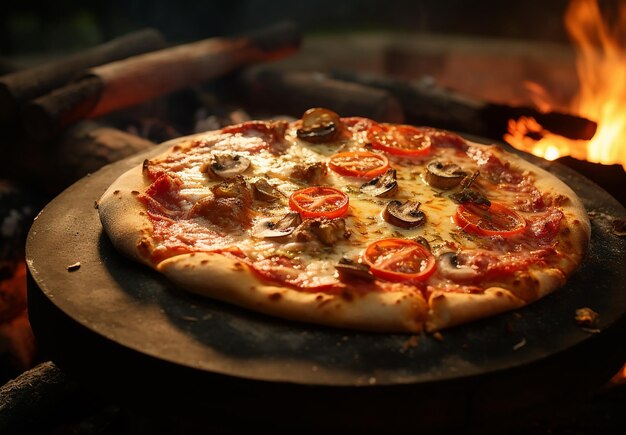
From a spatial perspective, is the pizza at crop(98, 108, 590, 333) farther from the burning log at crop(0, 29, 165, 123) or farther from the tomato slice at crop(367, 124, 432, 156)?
the burning log at crop(0, 29, 165, 123)

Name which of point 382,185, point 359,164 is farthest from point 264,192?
point 359,164

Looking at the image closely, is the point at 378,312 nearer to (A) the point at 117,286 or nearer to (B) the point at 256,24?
(A) the point at 117,286

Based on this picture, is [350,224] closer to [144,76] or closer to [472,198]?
[472,198]

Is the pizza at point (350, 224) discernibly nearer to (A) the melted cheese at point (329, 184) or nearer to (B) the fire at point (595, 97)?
(A) the melted cheese at point (329, 184)

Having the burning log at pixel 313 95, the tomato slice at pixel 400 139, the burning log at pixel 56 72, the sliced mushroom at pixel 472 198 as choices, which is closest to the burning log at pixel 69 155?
the burning log at pixel 56 72

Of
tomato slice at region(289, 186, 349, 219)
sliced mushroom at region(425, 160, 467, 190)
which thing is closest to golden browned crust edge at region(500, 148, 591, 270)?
sliced mushroom at region(425, 160, 467, 190)

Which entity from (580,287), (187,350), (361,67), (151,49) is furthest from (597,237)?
(361,67)
